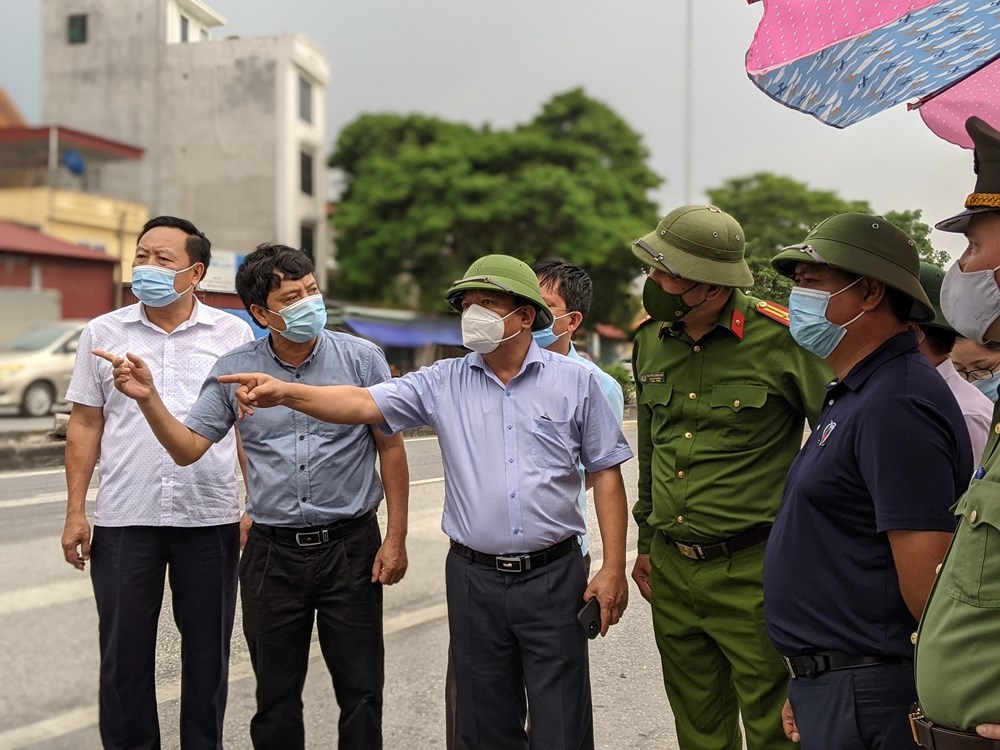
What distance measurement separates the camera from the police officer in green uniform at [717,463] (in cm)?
237

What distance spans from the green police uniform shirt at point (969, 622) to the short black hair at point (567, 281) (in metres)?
1.83

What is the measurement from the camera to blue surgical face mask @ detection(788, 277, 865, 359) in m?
1.98

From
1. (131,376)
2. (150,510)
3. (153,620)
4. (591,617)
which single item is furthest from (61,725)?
(591,617)

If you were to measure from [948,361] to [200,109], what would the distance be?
255cm

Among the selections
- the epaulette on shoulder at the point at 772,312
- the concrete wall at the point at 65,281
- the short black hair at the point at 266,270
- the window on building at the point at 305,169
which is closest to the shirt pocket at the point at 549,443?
the epaulette on shoulder at the point at 772,312

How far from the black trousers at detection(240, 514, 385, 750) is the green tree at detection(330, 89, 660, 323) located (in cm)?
609

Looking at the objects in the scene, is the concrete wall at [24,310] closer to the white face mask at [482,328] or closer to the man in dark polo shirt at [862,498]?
the white face mask at [482,328]

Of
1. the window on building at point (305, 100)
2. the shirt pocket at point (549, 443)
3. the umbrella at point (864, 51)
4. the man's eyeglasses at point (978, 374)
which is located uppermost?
the window on building at point (305, 100)

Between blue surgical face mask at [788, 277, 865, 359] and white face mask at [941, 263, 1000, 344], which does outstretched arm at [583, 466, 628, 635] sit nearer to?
blue surgical face mask at [788, 277, 865, 359]

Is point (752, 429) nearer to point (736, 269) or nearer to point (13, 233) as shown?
point (736, 269)

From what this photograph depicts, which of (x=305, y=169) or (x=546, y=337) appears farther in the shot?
(x=305, y=169)

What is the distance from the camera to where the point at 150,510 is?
278cm

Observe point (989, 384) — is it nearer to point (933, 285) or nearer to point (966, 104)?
point (933, 285)

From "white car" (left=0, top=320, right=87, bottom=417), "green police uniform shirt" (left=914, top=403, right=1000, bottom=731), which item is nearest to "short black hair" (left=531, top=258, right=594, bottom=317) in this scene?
"white car" (left=0, top=320, right=87, bottom=417)
